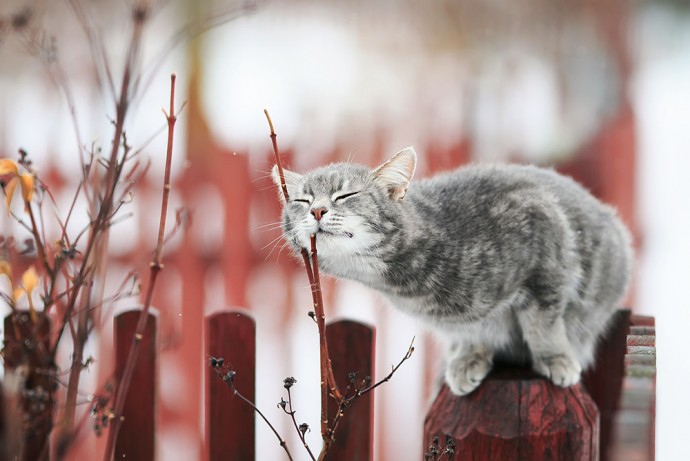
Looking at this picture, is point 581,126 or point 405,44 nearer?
point 581,126

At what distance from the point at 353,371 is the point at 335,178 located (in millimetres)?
299

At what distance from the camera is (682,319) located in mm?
2412

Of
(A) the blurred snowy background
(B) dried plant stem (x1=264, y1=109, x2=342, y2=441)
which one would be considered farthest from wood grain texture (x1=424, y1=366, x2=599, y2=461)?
(A) the blurred snowy background

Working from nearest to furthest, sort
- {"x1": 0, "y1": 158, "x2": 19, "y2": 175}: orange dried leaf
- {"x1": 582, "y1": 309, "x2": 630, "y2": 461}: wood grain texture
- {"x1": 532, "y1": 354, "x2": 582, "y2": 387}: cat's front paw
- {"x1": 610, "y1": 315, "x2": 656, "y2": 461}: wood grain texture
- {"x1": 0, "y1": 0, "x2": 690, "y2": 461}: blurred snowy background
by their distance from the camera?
{"x1": 0, "y1": 158, "x2": 19, "y2": 175}: orange dried leaf, {"x1": 610, "y1": 315, "x2": 656, "y2": 461}: wood grain texture, {"x1": 532, "y1": 354, "x2": 582, "y2": 387}: cat's front paw, {"x1": 582, "y1": 309, "x2": 630, "y2": 461}: wood grain texture, {"x1": 0, "y1": 0, "x2": 690, "y2": 461}: blurred snowy background

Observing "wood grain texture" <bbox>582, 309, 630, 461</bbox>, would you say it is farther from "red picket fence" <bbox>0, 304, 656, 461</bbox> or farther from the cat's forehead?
the cat's forehead

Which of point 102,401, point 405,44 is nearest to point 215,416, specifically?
point 102,401

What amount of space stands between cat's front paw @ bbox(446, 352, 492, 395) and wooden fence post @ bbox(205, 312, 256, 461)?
0.91ft

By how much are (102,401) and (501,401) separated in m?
0.49

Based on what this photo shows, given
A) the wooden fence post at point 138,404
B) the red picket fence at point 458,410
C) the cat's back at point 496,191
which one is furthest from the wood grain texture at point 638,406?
the wooden fence post at point 138,404

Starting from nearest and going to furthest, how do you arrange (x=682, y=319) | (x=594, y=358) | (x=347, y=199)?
(x=347, y=199) < (x=594, y=358) < (x=682, y=319)

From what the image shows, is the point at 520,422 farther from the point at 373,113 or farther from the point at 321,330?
the point at 373,113

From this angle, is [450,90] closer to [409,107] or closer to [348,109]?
[409,107]

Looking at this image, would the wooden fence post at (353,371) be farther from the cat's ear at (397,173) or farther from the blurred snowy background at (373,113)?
the blurred snowy background at (373,113)

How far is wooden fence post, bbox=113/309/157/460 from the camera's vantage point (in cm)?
115
